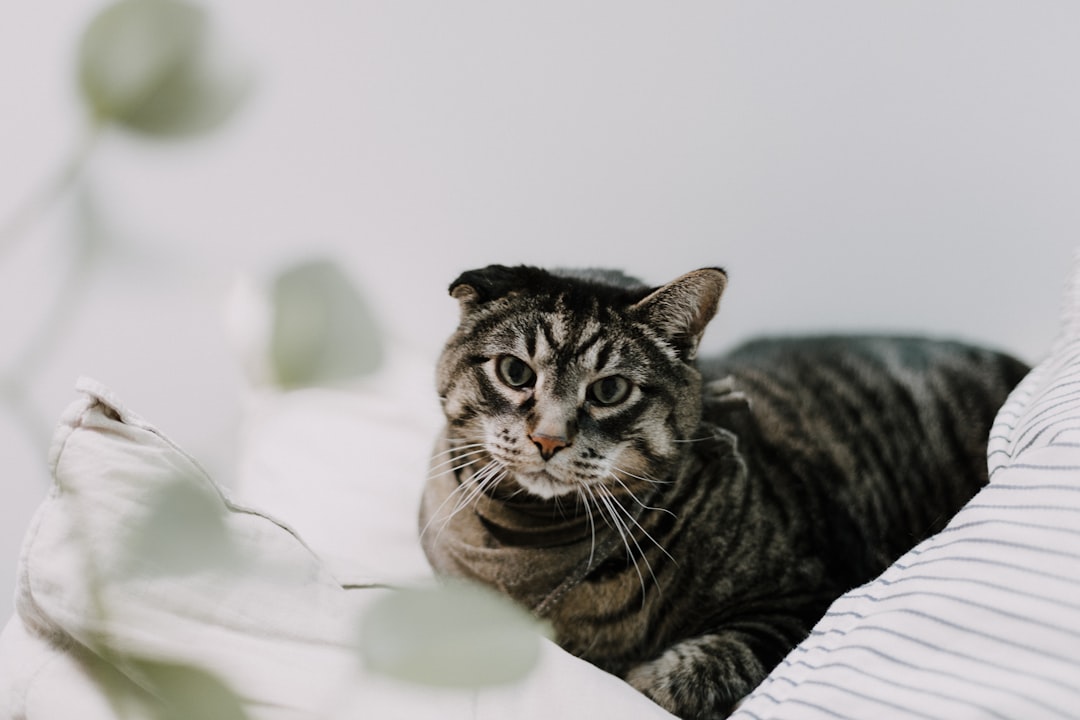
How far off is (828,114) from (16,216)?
1.46 m

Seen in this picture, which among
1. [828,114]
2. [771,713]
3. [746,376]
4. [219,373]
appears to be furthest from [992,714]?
[828,114]

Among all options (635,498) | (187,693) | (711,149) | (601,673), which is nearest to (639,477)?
(635,498)

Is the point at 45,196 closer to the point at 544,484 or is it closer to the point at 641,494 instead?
the point at 544,484

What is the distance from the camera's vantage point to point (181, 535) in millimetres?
221

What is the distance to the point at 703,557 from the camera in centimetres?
110

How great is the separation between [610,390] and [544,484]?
0.14m

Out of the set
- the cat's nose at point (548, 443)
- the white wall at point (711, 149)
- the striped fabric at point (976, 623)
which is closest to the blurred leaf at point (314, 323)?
the striped fabric at point (976, 623)

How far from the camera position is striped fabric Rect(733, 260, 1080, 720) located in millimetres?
576

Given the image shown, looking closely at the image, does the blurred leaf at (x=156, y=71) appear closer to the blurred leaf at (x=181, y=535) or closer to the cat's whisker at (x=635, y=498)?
the blurred leaf at (x=181, y=535)

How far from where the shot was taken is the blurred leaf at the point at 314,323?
0.22 metres

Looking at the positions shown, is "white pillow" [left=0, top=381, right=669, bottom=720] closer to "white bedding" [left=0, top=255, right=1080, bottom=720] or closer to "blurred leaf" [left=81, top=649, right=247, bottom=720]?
"white bedding" [left=0, top=255, right=1080, bottom=720]

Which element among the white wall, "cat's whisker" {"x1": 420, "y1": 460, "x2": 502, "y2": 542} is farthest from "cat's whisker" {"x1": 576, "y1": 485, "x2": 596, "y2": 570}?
the white wall

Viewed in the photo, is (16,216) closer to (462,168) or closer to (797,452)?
(797,452)

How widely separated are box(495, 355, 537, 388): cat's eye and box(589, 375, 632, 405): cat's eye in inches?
3.0
